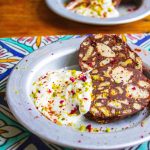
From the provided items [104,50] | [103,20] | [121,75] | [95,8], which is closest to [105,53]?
[104,50]

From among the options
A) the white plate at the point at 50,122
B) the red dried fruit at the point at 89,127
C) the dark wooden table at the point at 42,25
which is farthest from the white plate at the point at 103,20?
the red dried fruit at the point at 89,127

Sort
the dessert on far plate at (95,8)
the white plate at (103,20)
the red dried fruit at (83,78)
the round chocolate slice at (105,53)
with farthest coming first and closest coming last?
the dessert on far plate at (95,8)
the white plate at (103,20)
the round chocolate slice at (105,53)
the red dried fruit at (83,78)

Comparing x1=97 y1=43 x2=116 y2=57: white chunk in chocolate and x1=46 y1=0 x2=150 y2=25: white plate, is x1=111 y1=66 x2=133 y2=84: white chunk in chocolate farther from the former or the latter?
x1=46 y1=0 x2=150 y2=25: white plate

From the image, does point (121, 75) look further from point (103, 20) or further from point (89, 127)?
point (103, 20)

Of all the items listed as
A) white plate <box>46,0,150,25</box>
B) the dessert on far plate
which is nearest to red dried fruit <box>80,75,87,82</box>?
white plate <box>46,0,150,25</box>

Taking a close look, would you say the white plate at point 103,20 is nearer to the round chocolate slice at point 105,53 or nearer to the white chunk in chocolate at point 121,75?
the round chocolate slice at point 105,53
